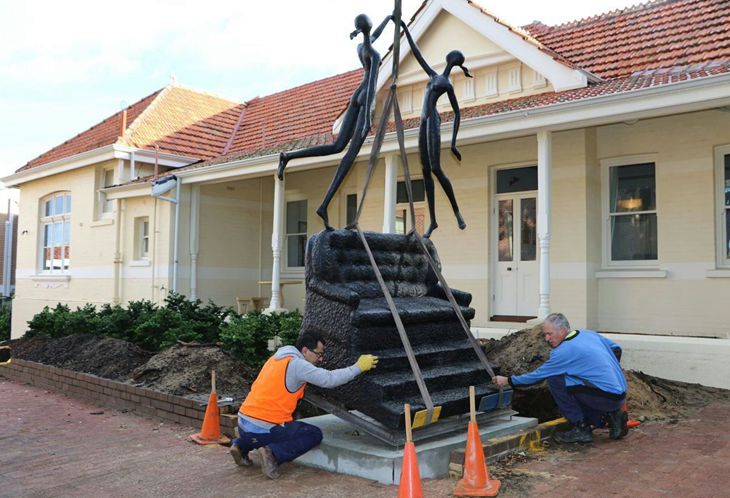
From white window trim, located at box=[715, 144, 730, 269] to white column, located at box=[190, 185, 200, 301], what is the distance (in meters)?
11.7

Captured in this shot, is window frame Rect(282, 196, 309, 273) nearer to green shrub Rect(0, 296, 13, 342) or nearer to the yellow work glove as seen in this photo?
green shrub Rect(0, 296, 13, 342)

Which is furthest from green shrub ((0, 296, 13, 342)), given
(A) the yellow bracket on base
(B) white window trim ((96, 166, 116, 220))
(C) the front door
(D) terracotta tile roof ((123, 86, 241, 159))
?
(A) the yellow bracket on base

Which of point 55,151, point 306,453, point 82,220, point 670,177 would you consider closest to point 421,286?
point 306,453

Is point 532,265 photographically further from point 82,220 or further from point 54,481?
point 82,220

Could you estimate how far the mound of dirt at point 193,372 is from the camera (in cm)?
857

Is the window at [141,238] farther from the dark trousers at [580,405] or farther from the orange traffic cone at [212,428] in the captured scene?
the dark trousers at [580,405]

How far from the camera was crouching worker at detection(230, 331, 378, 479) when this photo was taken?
539 cm

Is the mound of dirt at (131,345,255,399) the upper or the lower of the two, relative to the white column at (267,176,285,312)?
lower

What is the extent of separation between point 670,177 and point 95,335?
34.6 ft

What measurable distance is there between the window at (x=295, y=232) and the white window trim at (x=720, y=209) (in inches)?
401

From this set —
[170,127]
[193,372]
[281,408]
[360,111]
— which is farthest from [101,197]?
[281,408]

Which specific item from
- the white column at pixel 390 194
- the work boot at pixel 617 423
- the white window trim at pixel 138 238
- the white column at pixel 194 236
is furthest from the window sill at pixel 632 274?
the white window trim at pixel 138 238

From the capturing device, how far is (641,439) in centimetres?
626

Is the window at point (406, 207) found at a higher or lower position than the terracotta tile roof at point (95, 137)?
lower
